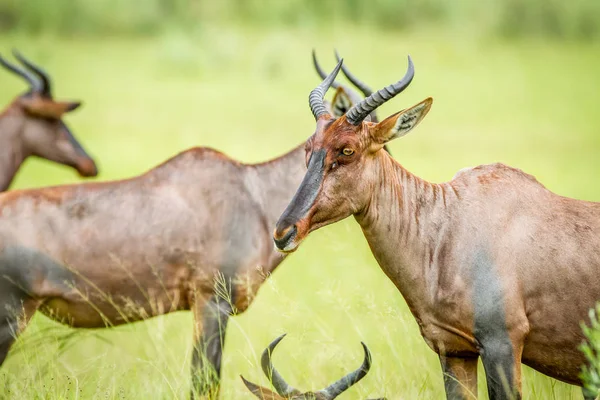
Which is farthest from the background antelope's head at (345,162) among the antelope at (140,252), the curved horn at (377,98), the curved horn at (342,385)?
the antelope at (140,252)

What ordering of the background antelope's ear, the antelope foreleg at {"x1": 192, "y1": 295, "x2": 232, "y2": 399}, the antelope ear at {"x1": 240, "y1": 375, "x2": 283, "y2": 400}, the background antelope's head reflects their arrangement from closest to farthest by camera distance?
the background antelope's head, the antelope ear at {"x1": 240, "y1": 375, "x2": 283, "y2": 400}, the antelope foreleg at {"x1": 192, "y1": 295, "x2": 232, "y2": 399}, the background antelope's ear

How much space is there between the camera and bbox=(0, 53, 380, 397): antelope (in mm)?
6523

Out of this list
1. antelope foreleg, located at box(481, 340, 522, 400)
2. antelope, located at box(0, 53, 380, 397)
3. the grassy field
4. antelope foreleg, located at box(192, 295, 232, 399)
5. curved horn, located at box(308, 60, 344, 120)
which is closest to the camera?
antelope foreleg, located at box(481, 340, 522, 400)

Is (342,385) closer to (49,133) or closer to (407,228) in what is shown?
(407,228)

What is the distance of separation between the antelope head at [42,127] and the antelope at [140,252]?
3062 mm

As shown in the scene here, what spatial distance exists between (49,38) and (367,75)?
448 inches

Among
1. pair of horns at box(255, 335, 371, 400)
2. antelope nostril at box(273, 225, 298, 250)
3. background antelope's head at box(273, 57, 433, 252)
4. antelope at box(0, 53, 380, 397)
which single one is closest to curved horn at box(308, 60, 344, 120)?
background antelope's head at box(273, 57, 433, 252)

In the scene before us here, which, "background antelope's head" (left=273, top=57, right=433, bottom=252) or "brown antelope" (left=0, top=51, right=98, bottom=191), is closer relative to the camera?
"background antelope's head" (left=273, top=57, right=433, bottom=252)

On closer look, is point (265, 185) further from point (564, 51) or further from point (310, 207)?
point (564, 51)

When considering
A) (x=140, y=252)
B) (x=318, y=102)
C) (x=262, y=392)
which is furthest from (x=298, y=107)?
(x=262, y=392)

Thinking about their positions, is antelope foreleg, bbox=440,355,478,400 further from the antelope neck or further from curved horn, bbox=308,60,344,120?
curved horn, bbox=308,60,344,120

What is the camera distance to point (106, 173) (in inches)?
723

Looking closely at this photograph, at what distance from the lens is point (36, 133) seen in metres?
9.80

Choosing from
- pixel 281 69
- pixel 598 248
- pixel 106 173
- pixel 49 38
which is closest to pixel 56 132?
pixel 598 248
